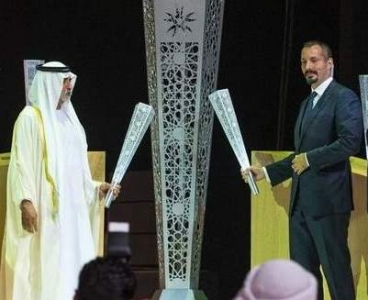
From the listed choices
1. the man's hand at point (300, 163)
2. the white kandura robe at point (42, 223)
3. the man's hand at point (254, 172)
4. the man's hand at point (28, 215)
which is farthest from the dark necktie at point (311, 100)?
the man's hand at point (28, 215)

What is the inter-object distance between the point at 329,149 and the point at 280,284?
7.60ft

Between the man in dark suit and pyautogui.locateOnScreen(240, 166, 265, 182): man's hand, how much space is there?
19 cm

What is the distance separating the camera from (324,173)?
507 cm

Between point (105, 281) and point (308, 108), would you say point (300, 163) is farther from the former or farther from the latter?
point (105, 281)

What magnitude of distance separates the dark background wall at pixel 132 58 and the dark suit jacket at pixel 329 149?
3.81 feet

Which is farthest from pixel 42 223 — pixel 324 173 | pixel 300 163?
pixel 324 173

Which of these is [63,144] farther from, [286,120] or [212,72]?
[286,120]

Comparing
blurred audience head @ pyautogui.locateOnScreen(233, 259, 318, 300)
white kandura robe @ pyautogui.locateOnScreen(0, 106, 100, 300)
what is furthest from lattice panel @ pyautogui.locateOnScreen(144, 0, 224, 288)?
blurred audience head @ pyautogui.locateOnScreen(233, 259, 318, 300)

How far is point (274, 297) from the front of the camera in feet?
8.88

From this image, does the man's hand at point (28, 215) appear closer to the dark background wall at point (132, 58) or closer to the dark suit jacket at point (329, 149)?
the dark suit jacket at point (329, 149)

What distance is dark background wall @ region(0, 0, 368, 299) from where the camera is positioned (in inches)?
245

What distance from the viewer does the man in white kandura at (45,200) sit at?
4.96m

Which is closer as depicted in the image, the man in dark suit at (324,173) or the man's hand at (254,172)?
the man in dark suit at (324,173)

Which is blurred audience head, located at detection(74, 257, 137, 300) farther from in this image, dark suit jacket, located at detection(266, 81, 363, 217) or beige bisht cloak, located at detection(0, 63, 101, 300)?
dark suit jacket, located at detection(266, 81, 363, 217)
